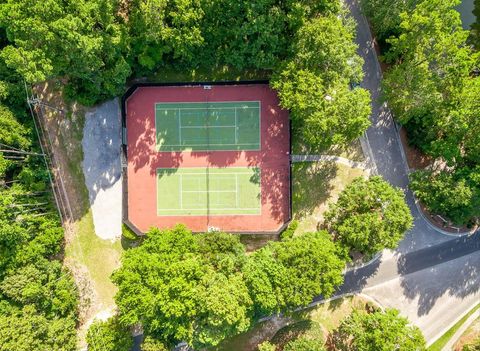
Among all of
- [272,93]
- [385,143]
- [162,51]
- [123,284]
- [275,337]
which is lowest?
[275,337]

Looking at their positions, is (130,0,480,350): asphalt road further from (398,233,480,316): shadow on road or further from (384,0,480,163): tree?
(384,0,480,163): tree

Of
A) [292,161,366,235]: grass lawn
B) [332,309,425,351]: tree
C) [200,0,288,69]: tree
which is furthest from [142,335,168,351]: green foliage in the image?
[200,0,288,69]: tree

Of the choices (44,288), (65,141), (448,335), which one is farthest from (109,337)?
(448,335)

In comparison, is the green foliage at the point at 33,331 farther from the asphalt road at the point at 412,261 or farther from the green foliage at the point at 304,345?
the asphalt road at the point at 412,261

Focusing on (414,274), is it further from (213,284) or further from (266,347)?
(213,284)

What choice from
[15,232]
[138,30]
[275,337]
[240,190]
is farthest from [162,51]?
[275,337]

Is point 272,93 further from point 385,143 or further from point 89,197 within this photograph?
point 89,197

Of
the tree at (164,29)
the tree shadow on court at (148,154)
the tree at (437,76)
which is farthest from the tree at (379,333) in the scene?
the tree at (164,29)

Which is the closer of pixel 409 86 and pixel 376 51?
pixel 409 86
